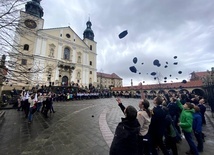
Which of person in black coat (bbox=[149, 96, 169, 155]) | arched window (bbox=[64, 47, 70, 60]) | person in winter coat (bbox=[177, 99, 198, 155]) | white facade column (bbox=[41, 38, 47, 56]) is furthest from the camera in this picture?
arched window (bbox=[64, 47, 70, 60])

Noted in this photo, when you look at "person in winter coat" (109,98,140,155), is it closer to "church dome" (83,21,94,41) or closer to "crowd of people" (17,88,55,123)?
"crowd of people" (17,88,55,123)

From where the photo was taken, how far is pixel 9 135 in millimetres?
4098

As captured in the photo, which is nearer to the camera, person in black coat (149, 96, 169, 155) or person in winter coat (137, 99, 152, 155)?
person in winter coat (137, 99, 152, 155)

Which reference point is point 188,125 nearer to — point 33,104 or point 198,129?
point 198,129

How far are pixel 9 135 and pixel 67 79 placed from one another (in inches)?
1066

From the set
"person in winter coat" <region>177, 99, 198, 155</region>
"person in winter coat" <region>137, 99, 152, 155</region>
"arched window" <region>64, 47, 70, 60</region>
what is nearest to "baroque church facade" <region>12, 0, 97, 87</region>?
"arched window" <region>64, 47, 70, 60</region>

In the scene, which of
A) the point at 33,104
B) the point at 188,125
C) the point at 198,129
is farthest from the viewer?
the point at 33,104

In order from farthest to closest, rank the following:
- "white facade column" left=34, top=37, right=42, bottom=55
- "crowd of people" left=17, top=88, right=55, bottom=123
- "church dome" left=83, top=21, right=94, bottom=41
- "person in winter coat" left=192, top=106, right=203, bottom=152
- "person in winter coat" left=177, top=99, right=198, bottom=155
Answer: "church dome" left=83, top=21, right=94, bottom=41
"white facade column" left=34, top=37, right=42, bottom=55
"crowd of people" left=17, top=88, right=55, bottom=123
"person in winter coat" left=192, top=106, right=203, bottom=152
"person in winter coat" left=177, top=99, right=198, bottom=155

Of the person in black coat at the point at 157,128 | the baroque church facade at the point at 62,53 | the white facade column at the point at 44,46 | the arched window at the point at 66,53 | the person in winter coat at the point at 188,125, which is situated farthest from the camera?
the arched window at the point at 66,53

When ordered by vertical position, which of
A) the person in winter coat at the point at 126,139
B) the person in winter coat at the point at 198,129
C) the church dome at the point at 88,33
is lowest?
the person in winter coat at the point at 198,129

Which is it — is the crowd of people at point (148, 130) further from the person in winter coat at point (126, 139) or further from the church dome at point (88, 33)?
the church dome at point (88, 33)

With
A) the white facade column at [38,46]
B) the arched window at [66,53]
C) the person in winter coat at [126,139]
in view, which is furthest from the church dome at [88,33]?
the person in winter coat at [126,139]

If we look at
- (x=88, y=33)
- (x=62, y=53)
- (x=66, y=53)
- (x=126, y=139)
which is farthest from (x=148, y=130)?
(x=88, y=33)

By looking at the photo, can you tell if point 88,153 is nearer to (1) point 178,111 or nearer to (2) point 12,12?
(1) point 178,111
